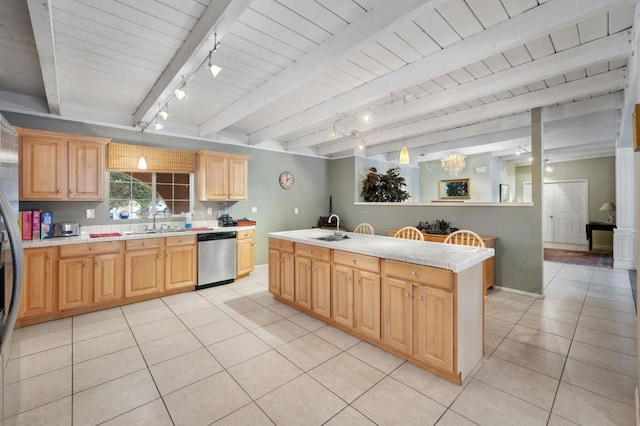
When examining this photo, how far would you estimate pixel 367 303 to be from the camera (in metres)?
2.62

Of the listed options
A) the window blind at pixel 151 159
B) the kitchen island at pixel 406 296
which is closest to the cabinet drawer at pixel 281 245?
the kitchen island at pixel 406 296

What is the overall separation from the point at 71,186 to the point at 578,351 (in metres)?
5.69

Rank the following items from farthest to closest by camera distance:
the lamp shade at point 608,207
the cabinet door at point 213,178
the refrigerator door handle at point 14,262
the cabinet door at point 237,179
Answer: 1. the lamp shade at point 608,207
2. the cabinet door at point 237,179
3. the cabinet door at point 213,178
4. the refrigerator door handle at point 14,262

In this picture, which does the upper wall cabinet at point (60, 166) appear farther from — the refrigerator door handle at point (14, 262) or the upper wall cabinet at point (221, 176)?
the refrigerator door handle at point (14, 262)

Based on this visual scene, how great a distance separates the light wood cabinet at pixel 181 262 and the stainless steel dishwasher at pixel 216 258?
3.3 inches

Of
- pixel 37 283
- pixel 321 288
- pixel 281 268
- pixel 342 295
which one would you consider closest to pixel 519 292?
pixel 342 295

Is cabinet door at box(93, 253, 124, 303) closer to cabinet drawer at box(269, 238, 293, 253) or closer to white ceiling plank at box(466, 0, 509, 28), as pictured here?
cabinet drawer at box(269, 238, 293, 253)

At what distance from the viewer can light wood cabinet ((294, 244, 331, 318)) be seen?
119 inches

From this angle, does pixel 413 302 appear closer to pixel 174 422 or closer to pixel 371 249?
pixel 371 249

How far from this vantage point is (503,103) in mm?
3869

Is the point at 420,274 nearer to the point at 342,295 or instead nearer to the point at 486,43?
the point at 342,295

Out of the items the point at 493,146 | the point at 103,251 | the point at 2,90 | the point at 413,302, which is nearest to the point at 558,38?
the point at 413,302

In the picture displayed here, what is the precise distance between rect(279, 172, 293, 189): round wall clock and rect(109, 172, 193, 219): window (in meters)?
1.84

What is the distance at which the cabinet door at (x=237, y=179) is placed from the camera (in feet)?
16.2
